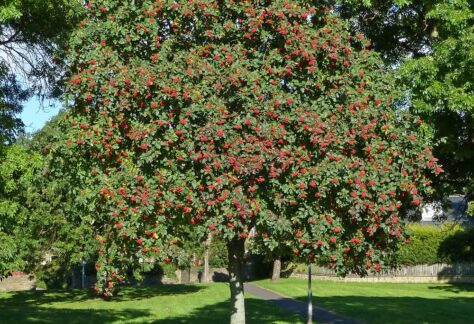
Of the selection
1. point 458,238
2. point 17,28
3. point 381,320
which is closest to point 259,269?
point 458,238

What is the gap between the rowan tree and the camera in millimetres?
9000

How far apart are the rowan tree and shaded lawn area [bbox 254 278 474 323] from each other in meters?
9.27

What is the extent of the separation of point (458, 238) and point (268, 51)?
3095 cm

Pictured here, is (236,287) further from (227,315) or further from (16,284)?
(16,284)

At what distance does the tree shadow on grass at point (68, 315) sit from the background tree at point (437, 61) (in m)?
10.1

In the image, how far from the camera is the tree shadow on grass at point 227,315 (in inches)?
714

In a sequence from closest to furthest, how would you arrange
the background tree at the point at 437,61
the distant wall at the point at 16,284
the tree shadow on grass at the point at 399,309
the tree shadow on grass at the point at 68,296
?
the background tree at the point at 437,61
the tree shadow on grass at the point at 399,309
the tree shadow on grass at the point at 68,296
the distant wall at the point at 16,284

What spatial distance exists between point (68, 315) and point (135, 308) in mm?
3324

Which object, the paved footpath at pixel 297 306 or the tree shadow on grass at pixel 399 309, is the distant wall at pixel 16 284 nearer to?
the paved footpath at pixel 297 306

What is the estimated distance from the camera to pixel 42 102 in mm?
18547

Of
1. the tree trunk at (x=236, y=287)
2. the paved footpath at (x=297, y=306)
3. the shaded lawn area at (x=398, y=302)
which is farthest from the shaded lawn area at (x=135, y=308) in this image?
the tree trunk at (x=236, y=287)

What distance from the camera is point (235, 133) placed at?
358 inches

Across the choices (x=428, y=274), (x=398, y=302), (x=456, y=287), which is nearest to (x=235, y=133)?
(x=398, y=302)

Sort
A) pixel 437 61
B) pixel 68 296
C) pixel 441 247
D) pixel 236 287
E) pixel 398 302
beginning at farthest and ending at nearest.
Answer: pixel 441 247
pixel 68 296
pixel 398 302
pixel 437 61
pixel 236 287
